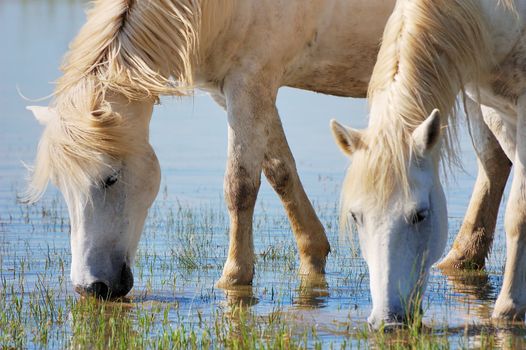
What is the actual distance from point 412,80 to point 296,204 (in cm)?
271

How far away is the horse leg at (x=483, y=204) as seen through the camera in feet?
28.3

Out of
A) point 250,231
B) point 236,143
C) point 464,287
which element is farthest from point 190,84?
point 464,287

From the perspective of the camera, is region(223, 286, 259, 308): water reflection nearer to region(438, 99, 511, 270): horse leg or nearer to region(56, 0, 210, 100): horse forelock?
region(56, 0, 210, 100): horse forelock

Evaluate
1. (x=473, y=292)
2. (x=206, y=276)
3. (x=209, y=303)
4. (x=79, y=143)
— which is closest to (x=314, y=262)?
(x=206, y=276)

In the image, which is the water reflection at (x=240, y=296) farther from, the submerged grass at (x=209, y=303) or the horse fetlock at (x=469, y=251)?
the horse fetlock at (x=469, y=251)

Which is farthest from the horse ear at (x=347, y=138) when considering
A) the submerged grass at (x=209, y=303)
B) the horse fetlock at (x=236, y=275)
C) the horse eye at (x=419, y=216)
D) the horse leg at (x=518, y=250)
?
the horse fetlock at (x=236, y=275)

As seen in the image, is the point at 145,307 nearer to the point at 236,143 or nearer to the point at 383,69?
the point at 236,143

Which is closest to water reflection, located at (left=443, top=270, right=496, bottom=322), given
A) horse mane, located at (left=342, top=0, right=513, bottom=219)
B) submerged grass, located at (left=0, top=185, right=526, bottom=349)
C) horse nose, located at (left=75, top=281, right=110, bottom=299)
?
submerged grass, located at (left=0, top=185, right=526, bottom=349)

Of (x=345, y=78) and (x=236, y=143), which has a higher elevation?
(x=345, y=78)

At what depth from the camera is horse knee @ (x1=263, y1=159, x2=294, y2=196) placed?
8.38 m

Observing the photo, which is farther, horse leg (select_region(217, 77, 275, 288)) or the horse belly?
the horse belly

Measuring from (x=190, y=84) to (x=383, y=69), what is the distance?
5.47 feet

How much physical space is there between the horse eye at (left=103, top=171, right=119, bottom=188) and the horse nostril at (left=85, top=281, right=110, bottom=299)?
59cm

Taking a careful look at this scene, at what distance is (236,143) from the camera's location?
7.68 meters
